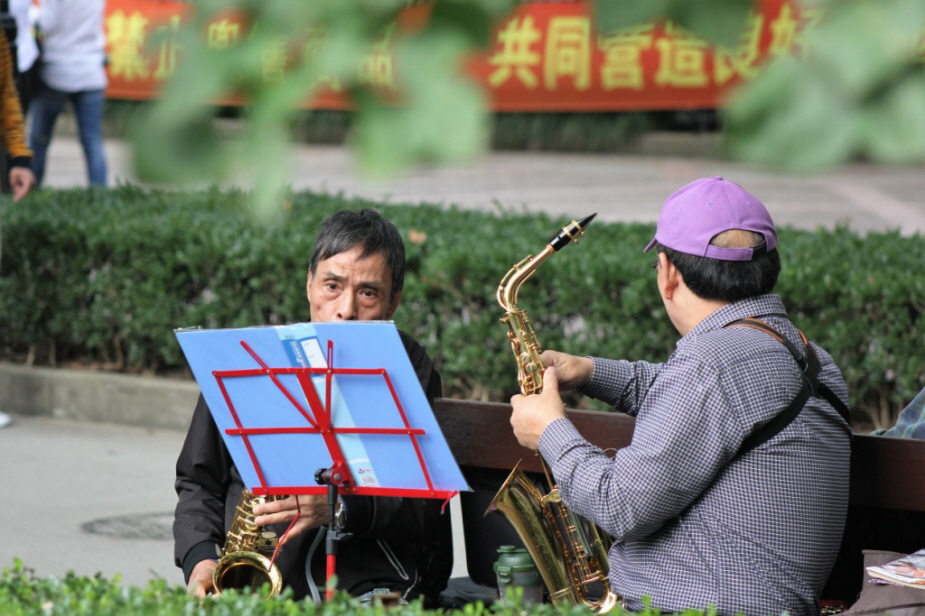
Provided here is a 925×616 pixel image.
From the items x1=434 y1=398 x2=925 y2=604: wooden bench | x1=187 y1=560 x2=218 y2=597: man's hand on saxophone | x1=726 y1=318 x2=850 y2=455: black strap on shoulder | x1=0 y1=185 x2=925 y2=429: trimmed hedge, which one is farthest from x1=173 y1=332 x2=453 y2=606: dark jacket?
x1=0 y1=185 x2=925 y2=429: trimmed hedge

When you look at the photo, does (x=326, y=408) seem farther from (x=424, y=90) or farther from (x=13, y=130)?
(x=13, y=130)

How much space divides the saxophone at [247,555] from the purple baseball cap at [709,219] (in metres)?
1.24

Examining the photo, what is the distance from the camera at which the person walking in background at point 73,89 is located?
9008 mm

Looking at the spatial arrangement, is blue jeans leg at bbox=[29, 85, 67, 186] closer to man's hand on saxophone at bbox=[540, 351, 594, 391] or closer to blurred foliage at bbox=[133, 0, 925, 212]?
man's hand on saxophone at bbox=[540, 351, 594, 391]

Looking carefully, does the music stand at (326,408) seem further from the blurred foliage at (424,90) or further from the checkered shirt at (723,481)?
the blurred foliage at (424,90)

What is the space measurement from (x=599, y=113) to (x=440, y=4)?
1797 centimetres

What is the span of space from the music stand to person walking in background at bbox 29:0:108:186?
17.6ft

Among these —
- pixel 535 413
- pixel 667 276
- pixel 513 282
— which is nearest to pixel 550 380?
pixel 535 413

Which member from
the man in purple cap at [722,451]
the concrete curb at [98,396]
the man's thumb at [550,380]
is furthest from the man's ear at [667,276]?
the concrete curb at [98,396]

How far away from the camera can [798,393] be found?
2990 millimetres

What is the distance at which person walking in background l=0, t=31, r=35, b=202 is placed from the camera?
6.82 metres

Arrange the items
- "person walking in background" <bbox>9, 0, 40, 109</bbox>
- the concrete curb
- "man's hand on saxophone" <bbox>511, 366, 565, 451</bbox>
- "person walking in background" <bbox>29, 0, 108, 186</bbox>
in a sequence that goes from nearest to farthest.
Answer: "man's hand on saxophone" <bbox>511, 366, 565, 451</bbox>
the concrete curb
"person walking in background" <bbox>9, 0, 40, 109</bbox>
"person walking in background" <bbox>29, 0, 108, 186</bbox>

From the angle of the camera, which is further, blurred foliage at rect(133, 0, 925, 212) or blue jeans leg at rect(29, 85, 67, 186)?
blue jeans leg at rect(29, 85, 67, 186)

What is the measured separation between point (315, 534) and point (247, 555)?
0.65 ft
